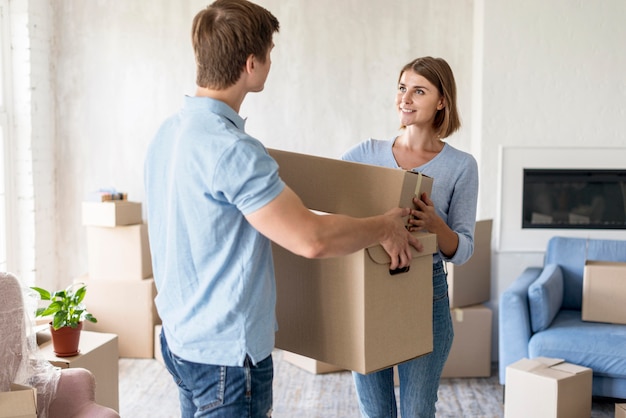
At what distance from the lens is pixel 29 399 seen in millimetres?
1885

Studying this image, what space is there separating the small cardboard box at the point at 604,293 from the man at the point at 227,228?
255 centimetres

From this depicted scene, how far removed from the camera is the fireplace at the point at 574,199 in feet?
13.2

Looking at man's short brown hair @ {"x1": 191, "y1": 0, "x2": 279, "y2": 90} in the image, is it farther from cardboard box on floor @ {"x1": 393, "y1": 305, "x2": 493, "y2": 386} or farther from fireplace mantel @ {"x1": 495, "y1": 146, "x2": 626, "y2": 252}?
fireplace mantel @ {"x1": 495, "y1": 146, "x2": 626, "y2": 252}

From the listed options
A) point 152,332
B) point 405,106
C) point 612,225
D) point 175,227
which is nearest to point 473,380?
point 612,225

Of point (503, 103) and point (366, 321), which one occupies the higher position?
point (503, 103)

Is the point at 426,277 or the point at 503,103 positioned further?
the point at 503,103

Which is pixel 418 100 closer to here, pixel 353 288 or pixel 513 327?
pixel 353 288

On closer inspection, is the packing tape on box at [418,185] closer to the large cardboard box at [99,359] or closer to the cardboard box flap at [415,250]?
the cardboard box flap at [415,250]

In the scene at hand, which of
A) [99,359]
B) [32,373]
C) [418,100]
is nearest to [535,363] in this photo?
[418,100]

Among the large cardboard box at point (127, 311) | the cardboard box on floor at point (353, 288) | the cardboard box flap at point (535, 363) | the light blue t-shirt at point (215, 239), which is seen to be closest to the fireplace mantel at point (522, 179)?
the cardboard box flap at point (535, 363)

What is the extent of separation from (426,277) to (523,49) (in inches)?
110

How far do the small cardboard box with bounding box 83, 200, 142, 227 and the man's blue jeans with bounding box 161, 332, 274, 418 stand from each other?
284 cm

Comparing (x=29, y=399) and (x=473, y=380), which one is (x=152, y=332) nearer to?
(x=473, y=380)

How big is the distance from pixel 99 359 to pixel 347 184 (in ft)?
5.19
